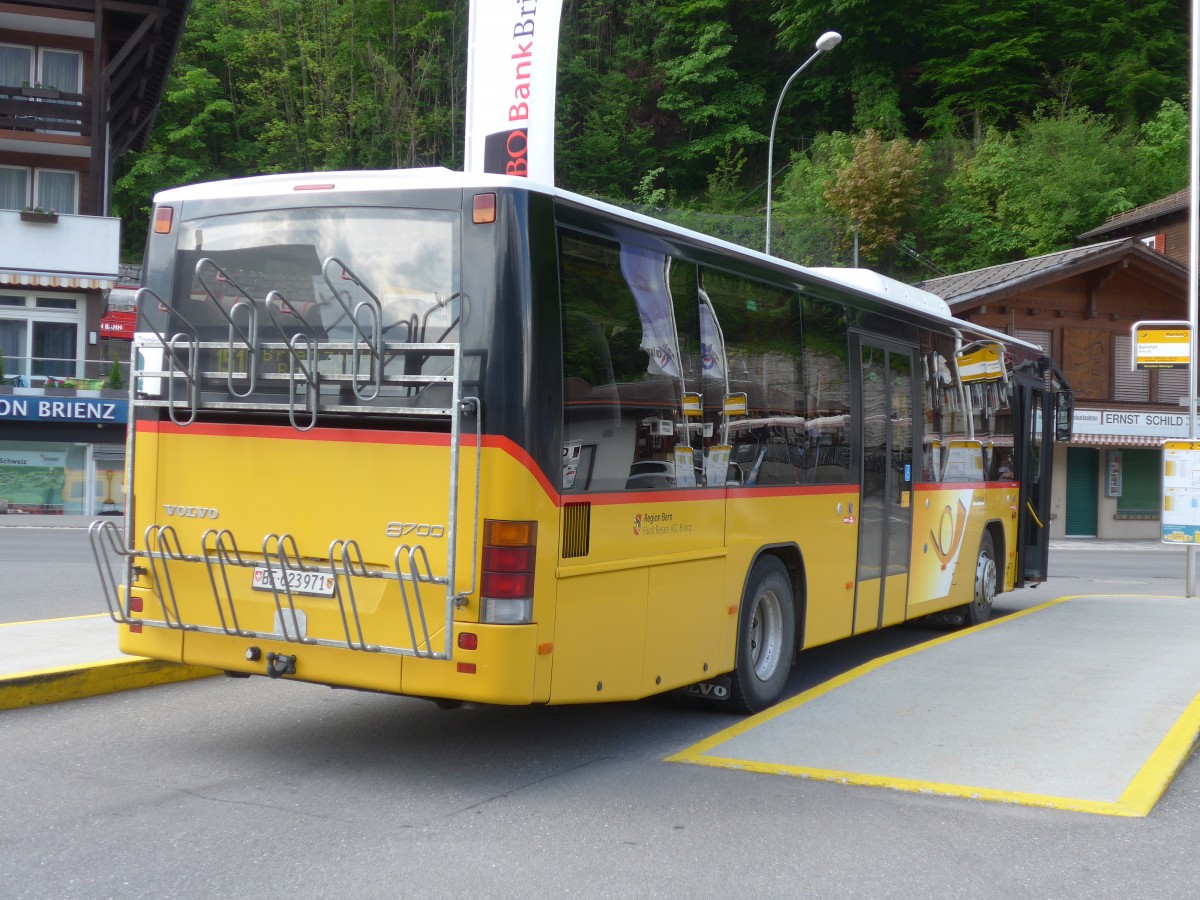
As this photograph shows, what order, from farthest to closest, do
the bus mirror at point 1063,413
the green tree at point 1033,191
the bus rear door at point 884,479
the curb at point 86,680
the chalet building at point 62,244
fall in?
the green tree at point 1033,191 < the chalet building at point 62,244 < the bus mirror at point 1063,413 < the bus rear door at point 884,479 < the curb at point 86,680

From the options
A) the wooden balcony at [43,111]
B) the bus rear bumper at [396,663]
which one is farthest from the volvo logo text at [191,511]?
the wooden balcony at [43,111]

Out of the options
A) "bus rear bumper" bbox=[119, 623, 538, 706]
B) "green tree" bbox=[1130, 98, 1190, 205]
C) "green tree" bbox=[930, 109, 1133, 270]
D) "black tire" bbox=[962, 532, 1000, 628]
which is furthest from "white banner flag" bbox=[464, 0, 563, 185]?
"green tree" bbox=[1130, 98, 1190, 205]

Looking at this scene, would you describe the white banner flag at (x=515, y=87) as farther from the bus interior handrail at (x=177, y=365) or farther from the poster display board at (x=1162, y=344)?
the poster display board at (x=1162, y=344)

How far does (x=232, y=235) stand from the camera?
6500mm

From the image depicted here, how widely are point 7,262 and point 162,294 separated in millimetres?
27142

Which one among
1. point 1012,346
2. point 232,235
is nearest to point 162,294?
point 232,235

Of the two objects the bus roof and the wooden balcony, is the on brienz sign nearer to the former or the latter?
the wooden balcony

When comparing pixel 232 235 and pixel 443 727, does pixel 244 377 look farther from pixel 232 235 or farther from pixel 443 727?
pixel 443 727

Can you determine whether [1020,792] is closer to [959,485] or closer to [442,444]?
[442,444]

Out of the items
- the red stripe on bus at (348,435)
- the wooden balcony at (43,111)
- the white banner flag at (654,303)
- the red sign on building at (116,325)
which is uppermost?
the wooden balcony at (43,111)

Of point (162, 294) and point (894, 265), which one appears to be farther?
Answer: point (894, 265)

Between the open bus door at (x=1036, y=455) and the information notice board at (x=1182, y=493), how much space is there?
2.35 metres

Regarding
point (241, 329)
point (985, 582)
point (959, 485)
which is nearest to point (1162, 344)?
point (985, 582)

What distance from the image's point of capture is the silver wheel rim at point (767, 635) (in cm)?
810
